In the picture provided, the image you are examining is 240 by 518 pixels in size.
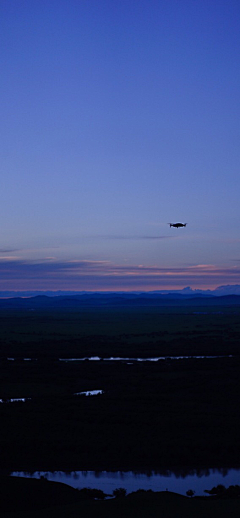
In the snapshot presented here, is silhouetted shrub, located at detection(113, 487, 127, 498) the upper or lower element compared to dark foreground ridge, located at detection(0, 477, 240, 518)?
lower

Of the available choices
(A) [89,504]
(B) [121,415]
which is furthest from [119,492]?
(B) [121,415]

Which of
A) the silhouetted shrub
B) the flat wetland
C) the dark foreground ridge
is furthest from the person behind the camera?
the flat wetland

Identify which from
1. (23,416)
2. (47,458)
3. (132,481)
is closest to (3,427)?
(23,416)

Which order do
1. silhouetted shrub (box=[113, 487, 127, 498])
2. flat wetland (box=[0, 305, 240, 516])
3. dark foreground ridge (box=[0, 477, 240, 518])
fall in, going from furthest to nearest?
flat wetland (box=[0, 305, 240, 516]), silhouetted shrub (box=[113, 487, 127, 498]), dark foreground ridge (box=[0, 477, 240, 518])

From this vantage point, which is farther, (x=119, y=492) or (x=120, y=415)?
(x=120, y=415)

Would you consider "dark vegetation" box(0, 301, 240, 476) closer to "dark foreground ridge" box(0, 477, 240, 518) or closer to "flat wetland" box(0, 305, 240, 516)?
"flat wetland" box(0, 305, 240, 516)

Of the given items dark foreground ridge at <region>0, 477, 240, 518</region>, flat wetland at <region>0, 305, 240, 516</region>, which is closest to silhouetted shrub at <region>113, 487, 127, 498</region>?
dark foreground ridge at <region>0, 477, 240, 518</region>

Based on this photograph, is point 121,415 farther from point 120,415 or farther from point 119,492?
point 119,492

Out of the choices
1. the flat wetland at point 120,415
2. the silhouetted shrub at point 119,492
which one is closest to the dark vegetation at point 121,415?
the flat wetland at point 120,415
